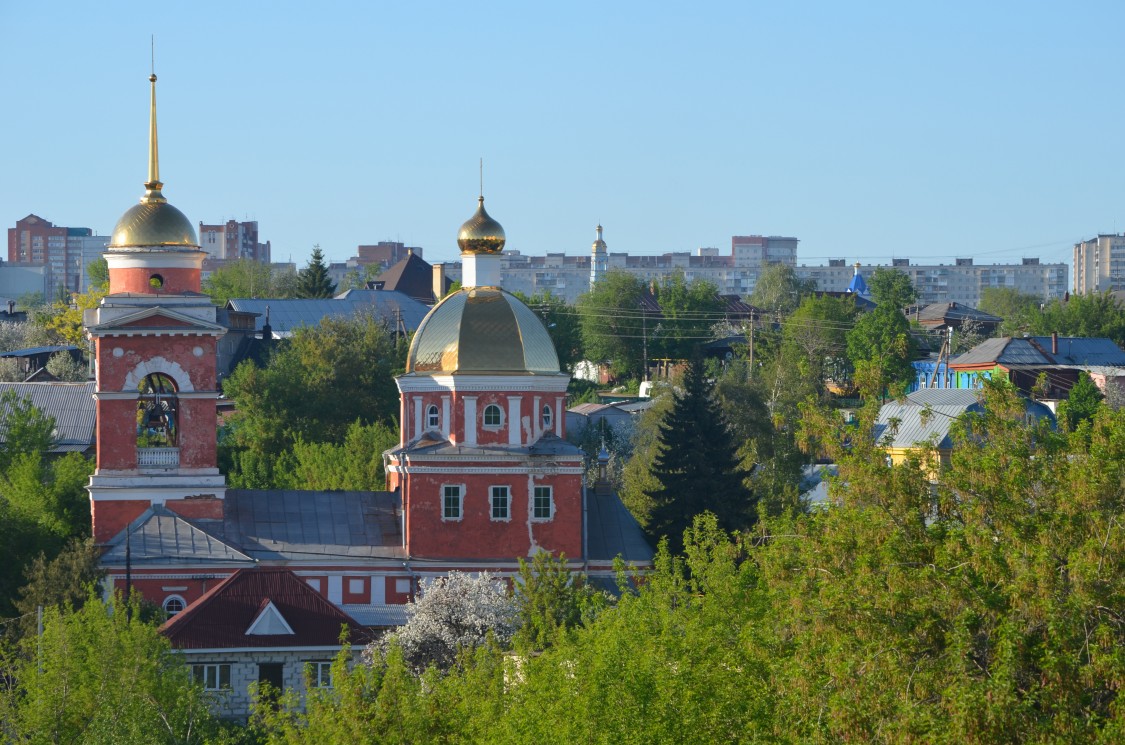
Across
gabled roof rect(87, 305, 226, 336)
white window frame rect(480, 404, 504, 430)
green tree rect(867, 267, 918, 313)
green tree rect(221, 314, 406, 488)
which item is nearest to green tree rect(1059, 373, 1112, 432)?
green tree rect(221, 314, 406, 488)

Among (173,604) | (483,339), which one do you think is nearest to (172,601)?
(173,604)

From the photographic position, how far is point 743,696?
2381cm

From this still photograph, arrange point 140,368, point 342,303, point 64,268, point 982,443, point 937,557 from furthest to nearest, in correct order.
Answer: point 64,268 < point 342,303 < point 140,368 < point 982,443 < point 937,557

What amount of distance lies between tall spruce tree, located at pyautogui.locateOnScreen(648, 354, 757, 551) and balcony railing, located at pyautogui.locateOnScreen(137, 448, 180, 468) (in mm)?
9377

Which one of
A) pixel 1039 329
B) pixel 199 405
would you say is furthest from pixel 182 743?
pixel 1039 329

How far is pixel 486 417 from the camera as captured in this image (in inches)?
1610

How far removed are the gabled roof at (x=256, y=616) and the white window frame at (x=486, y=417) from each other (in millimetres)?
5106

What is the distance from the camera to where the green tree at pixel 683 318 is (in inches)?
3698

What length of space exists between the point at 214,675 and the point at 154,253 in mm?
8429

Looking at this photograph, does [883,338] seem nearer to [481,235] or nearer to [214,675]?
[481,235]

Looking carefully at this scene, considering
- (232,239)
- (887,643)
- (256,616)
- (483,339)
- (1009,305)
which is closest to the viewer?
(887,643)

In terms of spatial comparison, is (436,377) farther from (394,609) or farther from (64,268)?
(64,268)

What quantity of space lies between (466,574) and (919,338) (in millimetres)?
56294

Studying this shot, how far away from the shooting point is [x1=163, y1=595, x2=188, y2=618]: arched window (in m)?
38.8
